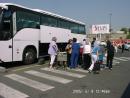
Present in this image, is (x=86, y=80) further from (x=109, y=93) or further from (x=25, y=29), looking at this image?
(x=25, y=29)

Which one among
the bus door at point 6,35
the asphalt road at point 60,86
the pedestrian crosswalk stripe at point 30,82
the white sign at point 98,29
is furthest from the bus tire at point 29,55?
the white sign at point 98,29

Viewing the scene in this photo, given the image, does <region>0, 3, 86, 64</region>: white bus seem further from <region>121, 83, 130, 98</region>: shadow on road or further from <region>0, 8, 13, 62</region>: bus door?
<region>121, 83, 130, 98</region>: shadow on road

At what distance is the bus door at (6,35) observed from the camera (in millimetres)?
14328

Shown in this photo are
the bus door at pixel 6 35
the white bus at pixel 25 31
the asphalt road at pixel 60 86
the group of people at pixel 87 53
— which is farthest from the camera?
the white bus at pixel 25 31

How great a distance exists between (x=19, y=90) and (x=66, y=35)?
1430 centimetres

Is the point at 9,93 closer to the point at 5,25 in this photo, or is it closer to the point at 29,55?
the point at 5,25

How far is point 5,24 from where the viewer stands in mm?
14695

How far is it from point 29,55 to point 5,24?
2834mm

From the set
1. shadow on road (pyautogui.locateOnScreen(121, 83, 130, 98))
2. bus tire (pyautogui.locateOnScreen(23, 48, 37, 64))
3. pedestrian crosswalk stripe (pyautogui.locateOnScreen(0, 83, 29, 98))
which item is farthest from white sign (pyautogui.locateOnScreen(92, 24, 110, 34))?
pedestrian crosswalk stripe (pyautogui.locateOnScreen(0, 83, 29, 98))

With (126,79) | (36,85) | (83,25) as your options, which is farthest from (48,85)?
(83,25)

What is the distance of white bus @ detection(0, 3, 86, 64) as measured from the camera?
14617mm

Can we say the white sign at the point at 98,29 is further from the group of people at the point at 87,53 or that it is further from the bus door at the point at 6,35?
the bus door at the point at 6,35

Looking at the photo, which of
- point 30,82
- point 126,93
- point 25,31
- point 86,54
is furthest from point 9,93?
point 25,31

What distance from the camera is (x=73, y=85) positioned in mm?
10320
